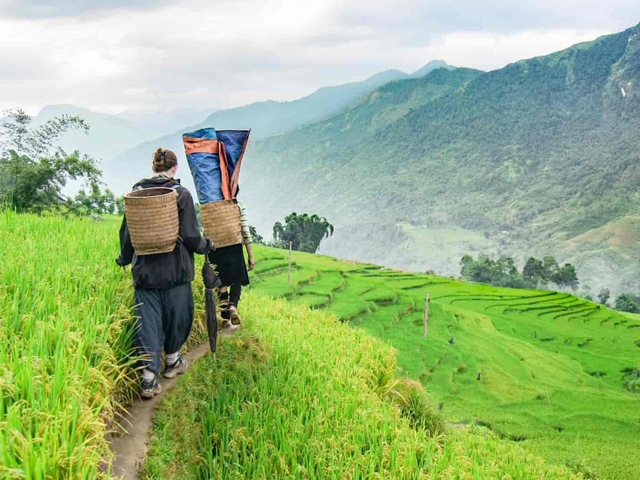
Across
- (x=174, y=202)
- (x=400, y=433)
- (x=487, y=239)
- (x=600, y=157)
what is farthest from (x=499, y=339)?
(x=600, y=157)

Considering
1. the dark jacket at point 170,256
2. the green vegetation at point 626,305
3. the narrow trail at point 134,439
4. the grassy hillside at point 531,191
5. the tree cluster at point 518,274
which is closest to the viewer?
the narrow trail at point 134,439

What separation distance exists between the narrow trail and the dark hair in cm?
182

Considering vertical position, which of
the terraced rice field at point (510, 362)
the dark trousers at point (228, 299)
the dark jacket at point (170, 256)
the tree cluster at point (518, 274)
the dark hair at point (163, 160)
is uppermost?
the dark hair at point (163, 160)

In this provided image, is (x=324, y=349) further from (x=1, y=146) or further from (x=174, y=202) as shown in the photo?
(x=1, y=146)

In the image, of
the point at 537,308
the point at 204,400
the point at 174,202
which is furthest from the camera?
the point at 537,308

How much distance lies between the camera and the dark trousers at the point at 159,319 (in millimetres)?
3900

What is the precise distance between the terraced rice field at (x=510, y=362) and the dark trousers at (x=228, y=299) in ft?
14.7

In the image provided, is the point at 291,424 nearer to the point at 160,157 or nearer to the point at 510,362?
the point at 160,157

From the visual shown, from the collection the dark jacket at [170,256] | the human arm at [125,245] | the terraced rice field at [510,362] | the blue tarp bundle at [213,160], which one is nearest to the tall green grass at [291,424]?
the dark jacket at [170,256]

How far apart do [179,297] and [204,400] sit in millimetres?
941

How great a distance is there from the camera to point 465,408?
17.1m

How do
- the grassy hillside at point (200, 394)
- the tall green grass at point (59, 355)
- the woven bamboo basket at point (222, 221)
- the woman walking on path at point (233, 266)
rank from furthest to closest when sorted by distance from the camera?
the woman walking on path at point (233, 266), the woven bamboo basket at point (222, 221), the grassy hillside at point (200, 394), the tall green grass at point (59, 355)

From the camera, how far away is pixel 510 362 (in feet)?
79.3

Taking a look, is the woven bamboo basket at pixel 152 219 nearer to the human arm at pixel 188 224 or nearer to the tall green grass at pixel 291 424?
the human arm at pixel 188 224
